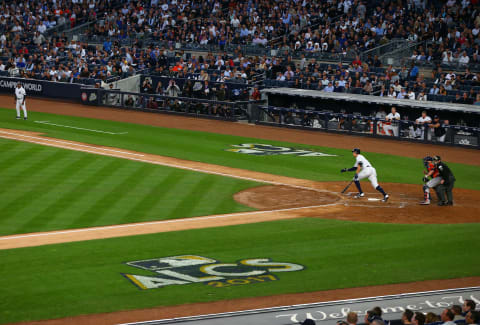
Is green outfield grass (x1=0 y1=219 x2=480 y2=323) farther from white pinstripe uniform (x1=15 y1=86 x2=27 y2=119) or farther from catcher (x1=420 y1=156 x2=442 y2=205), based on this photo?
white pinstripe uniform (x1=15 y1=86 x2=27 y2=119)

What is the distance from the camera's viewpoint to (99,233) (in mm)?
16812

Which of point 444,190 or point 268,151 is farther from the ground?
point 268,151

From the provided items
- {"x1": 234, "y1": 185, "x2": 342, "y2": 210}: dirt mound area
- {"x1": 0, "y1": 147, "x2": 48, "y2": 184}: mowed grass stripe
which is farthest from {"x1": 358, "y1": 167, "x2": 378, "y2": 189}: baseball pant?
{"x1": 0, "y1": 147, "x2": 48, "y2": 184}: mowed grass stripe

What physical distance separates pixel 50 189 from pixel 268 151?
11.1 meters

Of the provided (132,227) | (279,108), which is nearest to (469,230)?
(132,227)

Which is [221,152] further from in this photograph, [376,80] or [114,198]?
[376,80]

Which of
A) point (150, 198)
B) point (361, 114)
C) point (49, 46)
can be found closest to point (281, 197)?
point (150, 198)

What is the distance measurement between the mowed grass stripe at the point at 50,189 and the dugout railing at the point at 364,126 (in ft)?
41.8

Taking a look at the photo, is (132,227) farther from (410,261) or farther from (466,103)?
(466,103)

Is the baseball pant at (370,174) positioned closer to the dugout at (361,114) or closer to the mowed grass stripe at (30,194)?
the mowed grass stripe at (30,194)

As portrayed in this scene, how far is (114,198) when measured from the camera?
67.2 feet

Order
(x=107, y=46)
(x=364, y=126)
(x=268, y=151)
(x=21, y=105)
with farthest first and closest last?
(x=107, y=46)
(x=21, y=105)
(x=364, y=126)
(x=268, y=151)

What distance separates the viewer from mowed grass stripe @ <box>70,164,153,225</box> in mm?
18298

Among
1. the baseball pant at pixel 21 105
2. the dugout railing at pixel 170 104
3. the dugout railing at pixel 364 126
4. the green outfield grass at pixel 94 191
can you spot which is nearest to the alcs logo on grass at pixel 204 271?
the green outfield grass at pixel 94 191
